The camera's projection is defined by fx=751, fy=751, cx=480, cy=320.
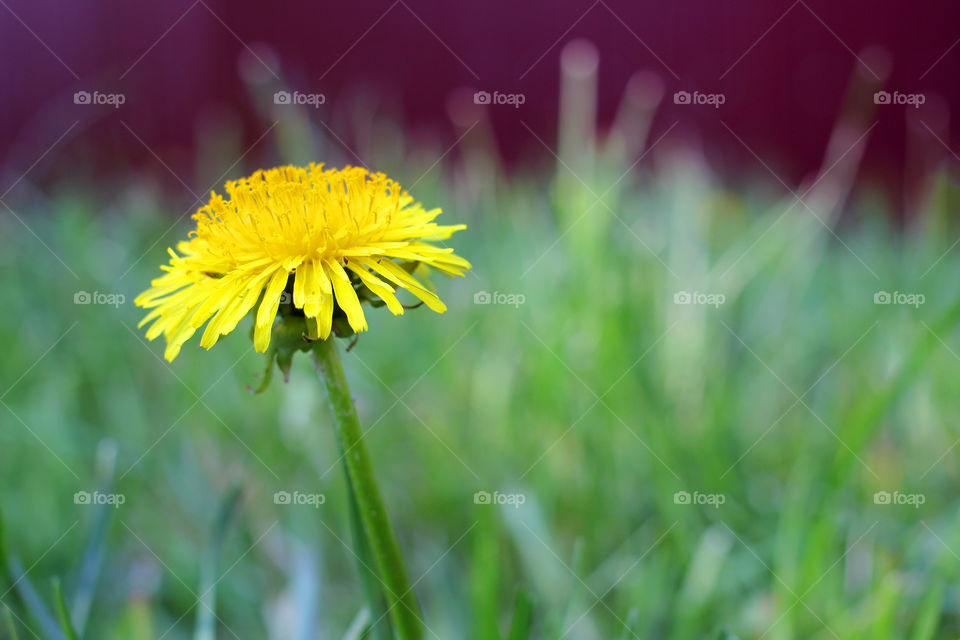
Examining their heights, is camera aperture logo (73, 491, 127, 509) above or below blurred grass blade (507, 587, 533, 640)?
above

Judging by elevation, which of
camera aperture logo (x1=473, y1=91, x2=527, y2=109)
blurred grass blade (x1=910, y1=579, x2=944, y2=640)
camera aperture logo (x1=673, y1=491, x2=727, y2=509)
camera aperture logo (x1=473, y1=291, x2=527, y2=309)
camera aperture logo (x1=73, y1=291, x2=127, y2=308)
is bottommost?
blurred grass blade (x1=910, y1=579, x2=944, y2=640)

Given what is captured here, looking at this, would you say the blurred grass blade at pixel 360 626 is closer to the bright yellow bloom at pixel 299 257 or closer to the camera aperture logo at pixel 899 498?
the bright yellow bloom at pixel 299 257

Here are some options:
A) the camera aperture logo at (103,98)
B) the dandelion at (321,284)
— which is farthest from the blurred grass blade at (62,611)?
the camera aperture logo at (103,98)

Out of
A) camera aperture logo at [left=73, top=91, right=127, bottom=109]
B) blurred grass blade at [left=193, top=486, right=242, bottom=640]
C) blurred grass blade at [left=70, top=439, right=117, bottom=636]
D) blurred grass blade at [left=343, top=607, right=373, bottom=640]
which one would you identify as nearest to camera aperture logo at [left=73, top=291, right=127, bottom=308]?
camera aperture logo at [left=73, top=91, right=127, bottom=109]

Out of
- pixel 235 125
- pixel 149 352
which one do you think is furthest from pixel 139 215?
pixel 235 125

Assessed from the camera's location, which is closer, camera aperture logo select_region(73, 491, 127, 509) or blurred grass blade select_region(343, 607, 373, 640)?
blurred grass blade select_region(343, 607, 373, 640)

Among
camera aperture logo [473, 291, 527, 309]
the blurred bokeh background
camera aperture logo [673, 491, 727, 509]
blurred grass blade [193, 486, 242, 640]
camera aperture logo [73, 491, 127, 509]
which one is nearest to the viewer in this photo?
blurred grass blade [193, 486, 242, 640]

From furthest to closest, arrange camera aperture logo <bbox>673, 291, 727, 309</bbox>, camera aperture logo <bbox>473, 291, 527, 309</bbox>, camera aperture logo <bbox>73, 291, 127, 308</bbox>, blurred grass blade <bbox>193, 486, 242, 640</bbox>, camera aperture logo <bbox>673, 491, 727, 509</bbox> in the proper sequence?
camera aperture logo <bbox>73, 291, 127, 308</bbox> < camera aperture logo <bbox>473, 291, 527, 309</bbox> < camera aperture logo <bbox>673, 291, 727, 309</bbox> < camera aperture logo <bbox>673, 491, 727, 509</bbox> < blurred grass blade <bbox>193, 486, 242, 640</bbox>

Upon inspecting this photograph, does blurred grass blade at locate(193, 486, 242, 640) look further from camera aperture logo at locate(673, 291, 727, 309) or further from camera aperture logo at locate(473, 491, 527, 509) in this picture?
camera aperture logo at locate(673, 291, 727, 309)
